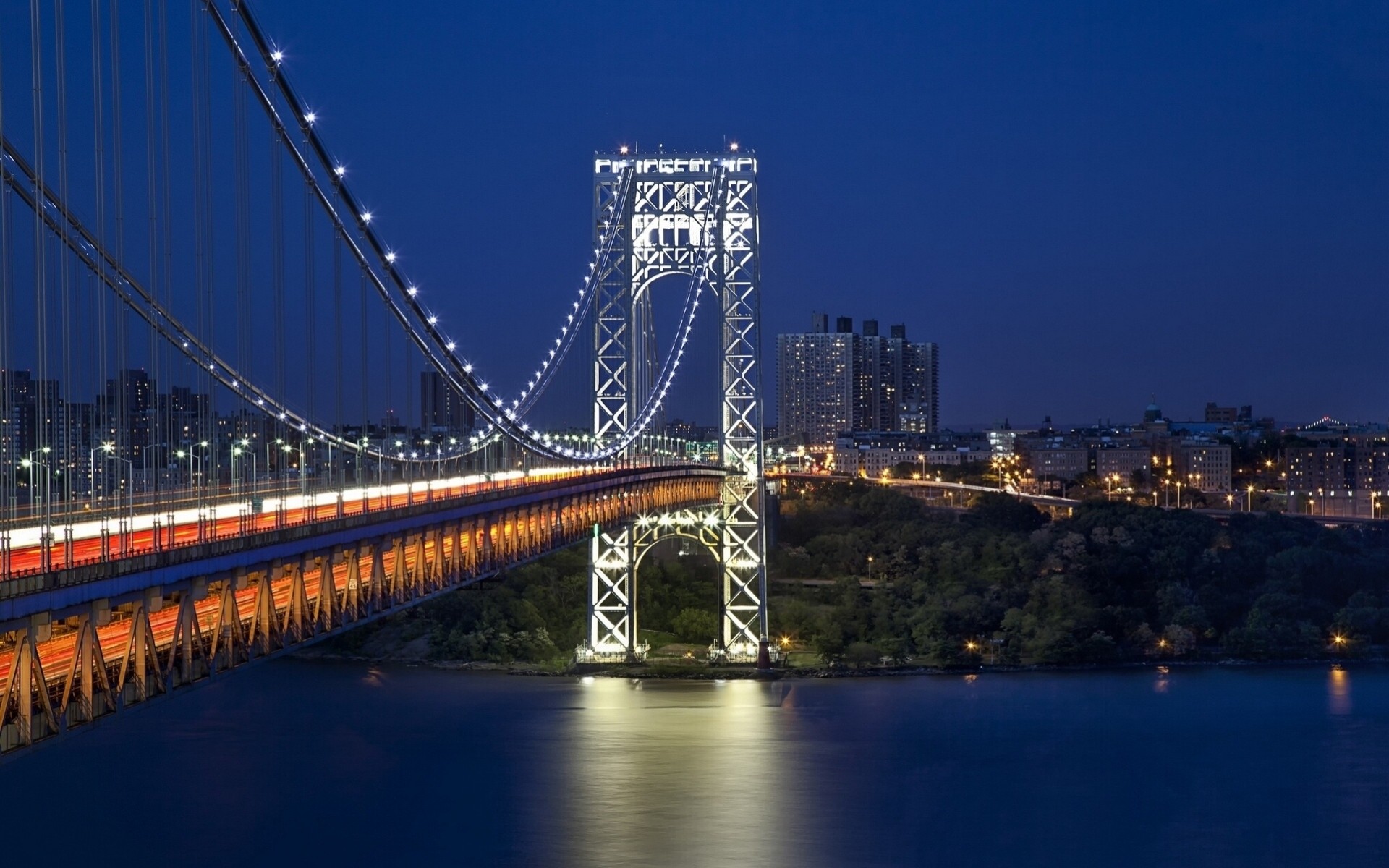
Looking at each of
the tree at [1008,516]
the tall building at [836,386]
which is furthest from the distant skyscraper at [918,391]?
the tree at [1008,516]

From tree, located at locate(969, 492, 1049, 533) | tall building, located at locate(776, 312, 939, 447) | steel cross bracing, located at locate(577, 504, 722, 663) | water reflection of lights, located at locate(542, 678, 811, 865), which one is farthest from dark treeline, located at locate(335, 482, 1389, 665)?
tall building, located at locate(776, 312, 939, 447)

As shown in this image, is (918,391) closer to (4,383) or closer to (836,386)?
(836,386)

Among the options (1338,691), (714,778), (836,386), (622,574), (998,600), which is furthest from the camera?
(836,386)

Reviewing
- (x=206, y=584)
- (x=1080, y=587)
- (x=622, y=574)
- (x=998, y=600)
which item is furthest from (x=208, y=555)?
(x=1080, y=587)

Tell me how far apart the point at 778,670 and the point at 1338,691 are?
846 centimetres

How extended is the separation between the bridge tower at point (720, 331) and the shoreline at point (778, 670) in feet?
2.11

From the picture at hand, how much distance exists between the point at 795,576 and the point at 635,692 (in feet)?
41.0

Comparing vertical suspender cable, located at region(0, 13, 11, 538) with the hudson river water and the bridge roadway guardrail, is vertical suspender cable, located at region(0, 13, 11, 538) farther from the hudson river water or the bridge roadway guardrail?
the hudson river water

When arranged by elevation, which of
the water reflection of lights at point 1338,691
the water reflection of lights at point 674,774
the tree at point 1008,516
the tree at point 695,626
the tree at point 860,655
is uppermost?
the tree at point 1008,516

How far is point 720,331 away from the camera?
31594 mm

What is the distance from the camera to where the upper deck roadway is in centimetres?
984

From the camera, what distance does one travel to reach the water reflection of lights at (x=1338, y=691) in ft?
87.6

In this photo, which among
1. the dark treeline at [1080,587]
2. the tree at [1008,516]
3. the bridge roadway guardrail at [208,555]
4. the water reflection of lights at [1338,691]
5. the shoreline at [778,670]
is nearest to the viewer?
the bridge roadway guardrail at [208,555]

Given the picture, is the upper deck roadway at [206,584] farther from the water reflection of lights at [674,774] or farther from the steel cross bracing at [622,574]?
the steel cross bracing at [622,574]
